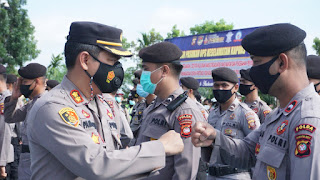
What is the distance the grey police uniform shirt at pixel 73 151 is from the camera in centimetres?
198

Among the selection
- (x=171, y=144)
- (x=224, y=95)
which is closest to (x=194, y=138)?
(x=171, y=144)

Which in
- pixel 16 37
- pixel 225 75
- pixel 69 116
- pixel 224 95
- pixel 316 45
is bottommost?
pixel 316 45

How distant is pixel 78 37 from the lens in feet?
8.16

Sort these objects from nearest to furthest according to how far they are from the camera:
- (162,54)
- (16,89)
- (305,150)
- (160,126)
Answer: (305,150), (160,126), (162,54), (16,89)

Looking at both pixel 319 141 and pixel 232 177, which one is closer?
pixel 319 141

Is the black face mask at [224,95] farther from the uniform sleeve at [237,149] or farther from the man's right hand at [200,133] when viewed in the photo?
the man's right hand at [200,133]

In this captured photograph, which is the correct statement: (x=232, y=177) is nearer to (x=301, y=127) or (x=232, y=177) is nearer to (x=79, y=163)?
(x=301, y=127)

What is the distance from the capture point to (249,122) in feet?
15.8

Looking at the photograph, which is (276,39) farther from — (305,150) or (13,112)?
(13,112)

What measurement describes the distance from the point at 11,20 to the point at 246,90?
23316 millimetres

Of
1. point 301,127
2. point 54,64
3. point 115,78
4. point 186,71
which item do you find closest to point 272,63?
point 301,127

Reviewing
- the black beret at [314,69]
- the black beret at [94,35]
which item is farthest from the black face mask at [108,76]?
the black beret at [314,69]

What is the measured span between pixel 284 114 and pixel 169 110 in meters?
1.29

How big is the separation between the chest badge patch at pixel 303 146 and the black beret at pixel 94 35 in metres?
1.45
